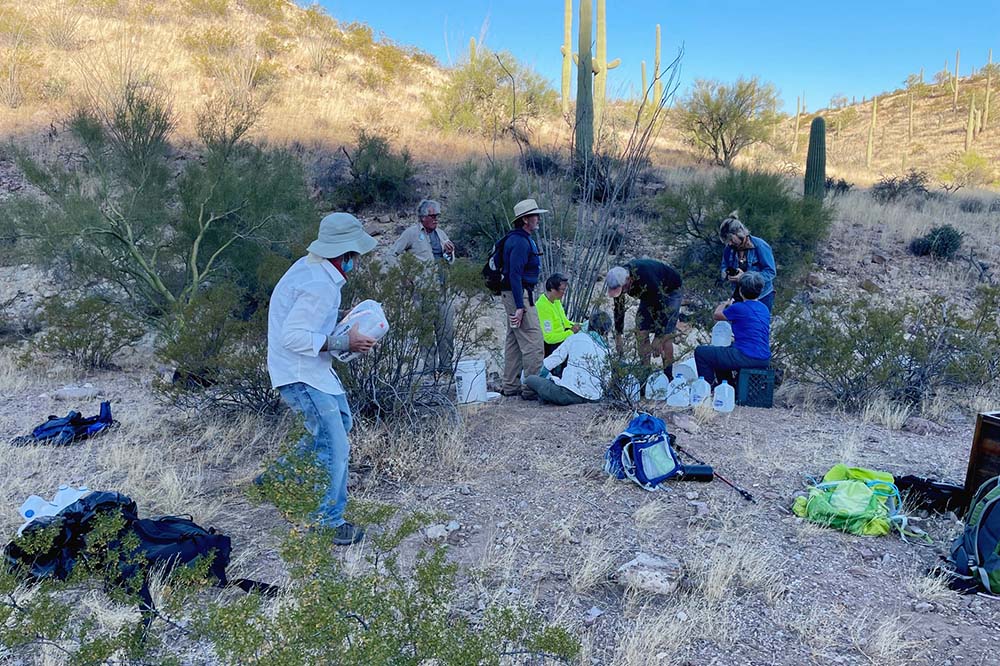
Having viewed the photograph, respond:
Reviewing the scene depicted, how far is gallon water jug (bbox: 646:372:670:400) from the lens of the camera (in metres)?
5.96

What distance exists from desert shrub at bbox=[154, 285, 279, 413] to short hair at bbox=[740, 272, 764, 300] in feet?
12.2

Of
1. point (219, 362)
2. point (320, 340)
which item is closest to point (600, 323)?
point (219, 362)

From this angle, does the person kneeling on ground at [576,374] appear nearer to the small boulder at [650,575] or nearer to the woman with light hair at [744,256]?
the woman with light hair at [744,256]

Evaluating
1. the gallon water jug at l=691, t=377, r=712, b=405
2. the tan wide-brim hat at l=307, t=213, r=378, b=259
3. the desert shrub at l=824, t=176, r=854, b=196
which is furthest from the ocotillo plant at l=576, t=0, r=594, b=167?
the desert shrub at l=824, t=176, r=854, b=196

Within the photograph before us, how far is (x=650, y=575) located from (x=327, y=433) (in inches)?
62.7

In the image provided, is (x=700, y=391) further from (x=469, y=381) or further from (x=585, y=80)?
(x=585, y=80)

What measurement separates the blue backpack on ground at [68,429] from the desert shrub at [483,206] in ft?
24.4

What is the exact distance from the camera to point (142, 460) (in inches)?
184

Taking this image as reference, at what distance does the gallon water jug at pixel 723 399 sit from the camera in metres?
5.96

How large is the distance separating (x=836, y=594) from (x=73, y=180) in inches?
376

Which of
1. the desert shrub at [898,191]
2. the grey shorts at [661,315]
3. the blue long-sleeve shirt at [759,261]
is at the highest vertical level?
the desert shrub at [898,191]

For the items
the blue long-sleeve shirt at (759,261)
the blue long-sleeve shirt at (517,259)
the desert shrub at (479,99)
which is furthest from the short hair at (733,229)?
the desert shrub at (479,99)

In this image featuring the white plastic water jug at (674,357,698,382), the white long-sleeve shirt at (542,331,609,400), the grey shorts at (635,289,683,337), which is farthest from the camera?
the grey shorts at (635,289,683,337)

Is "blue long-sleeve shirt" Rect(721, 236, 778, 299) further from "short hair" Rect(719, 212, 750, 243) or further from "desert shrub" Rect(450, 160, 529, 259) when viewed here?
"desert shrub" Rect(450, 160, 529, 259)
